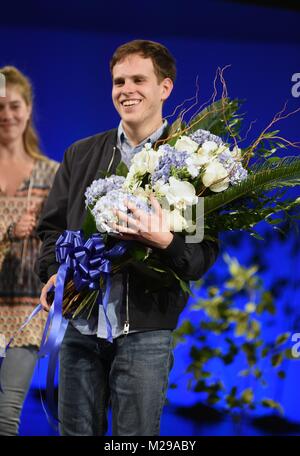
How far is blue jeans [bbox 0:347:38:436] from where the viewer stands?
109 inches

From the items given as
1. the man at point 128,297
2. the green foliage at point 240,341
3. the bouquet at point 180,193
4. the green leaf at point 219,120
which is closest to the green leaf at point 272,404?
the green foliage at point 240,341

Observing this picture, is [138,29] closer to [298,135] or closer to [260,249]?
[298,135]

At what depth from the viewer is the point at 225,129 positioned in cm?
211

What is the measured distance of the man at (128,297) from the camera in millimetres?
1962

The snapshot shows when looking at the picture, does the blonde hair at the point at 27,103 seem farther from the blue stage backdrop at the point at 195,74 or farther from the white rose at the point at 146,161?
the white rose at the point at 146,161

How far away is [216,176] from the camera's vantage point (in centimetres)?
194

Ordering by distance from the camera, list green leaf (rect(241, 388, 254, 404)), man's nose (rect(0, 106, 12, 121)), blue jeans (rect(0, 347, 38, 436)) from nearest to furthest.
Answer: blue jeans (rect(0, 347, 38, 436))
man's nose (rect(0, 106, 12, 121))
green leaf (rect(241, 388, 254, 404))

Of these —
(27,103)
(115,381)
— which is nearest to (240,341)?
(27,103)

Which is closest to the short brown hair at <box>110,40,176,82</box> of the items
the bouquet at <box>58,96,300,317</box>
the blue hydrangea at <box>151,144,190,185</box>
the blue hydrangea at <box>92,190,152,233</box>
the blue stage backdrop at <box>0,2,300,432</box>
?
the bouquet at <box>58,96,300,317</box>

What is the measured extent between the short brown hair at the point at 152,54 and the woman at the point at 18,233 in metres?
0.95

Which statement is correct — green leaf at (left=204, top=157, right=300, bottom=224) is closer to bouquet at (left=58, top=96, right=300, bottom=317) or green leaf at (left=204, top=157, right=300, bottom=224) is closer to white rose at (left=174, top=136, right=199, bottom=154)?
bouquet at (left=58, top=96, right=300, bottom=317)

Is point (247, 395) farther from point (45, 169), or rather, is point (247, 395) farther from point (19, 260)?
point (45, 169)

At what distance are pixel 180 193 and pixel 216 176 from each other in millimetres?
110

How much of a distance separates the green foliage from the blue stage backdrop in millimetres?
47
